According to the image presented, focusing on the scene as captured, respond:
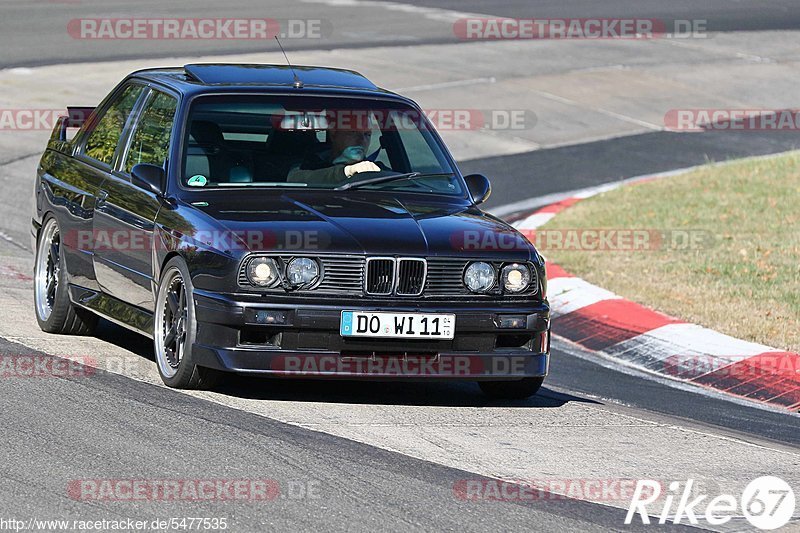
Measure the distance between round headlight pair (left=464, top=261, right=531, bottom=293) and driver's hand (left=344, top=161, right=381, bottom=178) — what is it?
1.12m

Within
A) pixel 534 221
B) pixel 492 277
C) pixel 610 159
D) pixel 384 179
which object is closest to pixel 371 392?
pixel 492 277

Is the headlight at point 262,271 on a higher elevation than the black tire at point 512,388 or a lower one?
higher

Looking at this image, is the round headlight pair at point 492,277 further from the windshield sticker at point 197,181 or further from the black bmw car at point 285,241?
the windshield sticker at point 197,181

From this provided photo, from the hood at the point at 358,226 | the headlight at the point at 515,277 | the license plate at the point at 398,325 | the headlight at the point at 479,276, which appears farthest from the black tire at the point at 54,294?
the headlight at the point at 515,277

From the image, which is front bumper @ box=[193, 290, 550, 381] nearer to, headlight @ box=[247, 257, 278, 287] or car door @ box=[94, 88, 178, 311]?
headlight @ box=[247, 257, 278, 287]

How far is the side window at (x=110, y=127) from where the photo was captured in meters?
8.96

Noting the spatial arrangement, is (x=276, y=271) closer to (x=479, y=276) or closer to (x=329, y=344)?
(x=329, y=344)

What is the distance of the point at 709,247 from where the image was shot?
13453 mm

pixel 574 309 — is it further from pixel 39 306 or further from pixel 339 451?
pixel 339 451

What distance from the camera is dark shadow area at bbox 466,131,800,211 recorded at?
1766 cm

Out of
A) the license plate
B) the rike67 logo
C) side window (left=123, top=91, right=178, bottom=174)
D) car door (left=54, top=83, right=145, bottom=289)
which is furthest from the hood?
the rike67 logo

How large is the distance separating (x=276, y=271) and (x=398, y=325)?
0.63m

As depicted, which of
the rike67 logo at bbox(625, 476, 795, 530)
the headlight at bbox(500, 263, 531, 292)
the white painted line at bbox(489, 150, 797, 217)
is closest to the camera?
the rike67 logo at bbox(625, 476, 795, 530)

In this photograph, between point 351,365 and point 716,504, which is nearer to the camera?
point 716,504
